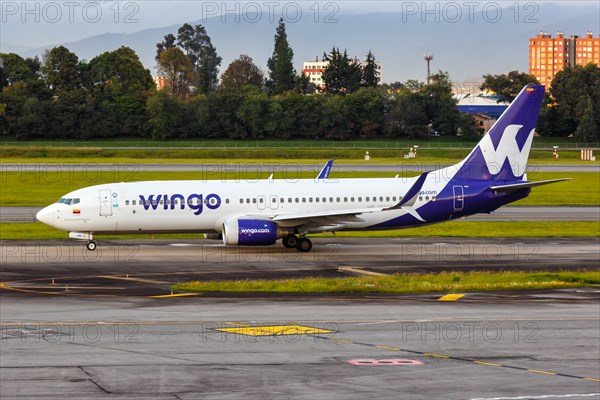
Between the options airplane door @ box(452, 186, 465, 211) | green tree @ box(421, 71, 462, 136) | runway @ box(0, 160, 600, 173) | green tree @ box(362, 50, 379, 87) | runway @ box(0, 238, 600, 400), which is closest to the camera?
runway @ box(0, 238, 600, 400)

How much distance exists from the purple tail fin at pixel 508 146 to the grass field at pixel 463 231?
19.2 ft

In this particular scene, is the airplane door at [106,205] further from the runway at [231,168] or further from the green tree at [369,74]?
the green tree at [369,74]

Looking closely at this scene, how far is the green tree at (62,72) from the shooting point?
529 ft

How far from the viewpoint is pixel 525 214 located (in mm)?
65375

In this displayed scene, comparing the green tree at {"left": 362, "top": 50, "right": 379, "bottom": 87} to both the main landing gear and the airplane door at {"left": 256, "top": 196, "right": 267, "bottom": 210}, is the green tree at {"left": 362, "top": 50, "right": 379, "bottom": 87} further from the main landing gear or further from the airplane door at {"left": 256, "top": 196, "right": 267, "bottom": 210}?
the main landing gear

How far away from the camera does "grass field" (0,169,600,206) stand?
75.1 meters

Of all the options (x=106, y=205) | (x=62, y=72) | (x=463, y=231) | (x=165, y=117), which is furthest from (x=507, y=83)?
(x=106, y=205)

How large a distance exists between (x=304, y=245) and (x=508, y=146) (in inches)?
448

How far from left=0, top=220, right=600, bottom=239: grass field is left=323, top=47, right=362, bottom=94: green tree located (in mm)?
123724

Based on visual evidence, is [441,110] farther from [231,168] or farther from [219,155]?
[231,168]

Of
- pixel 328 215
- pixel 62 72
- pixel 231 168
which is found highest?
pixel 62 72

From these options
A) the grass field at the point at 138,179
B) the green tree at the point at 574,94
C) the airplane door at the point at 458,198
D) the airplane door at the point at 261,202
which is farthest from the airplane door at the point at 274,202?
the green tree at the point at 574,94

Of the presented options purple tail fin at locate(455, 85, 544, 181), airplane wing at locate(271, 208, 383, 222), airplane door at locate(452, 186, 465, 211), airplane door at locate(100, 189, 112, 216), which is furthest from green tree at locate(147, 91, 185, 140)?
airplane wing at locate(271, 208, 383, 222)

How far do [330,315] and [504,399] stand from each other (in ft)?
32.3
